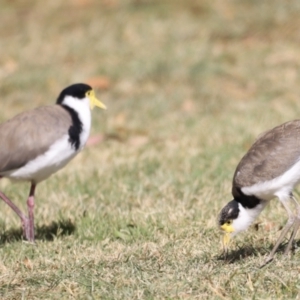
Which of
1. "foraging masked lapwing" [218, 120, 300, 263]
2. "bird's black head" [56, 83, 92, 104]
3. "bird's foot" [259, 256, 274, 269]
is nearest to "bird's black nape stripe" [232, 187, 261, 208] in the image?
"foraging masked lapwing" [218, 120, 300, 263]

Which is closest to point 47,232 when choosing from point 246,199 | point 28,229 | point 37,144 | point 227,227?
point 28,229

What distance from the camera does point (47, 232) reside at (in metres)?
6.76

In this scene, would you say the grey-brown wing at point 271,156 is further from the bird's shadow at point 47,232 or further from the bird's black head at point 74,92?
the bird's black head at point 74,92

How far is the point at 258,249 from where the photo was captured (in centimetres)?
565

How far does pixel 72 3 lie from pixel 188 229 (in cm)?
926

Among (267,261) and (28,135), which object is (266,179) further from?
(28,135)

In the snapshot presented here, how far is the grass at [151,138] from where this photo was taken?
501 centimetres

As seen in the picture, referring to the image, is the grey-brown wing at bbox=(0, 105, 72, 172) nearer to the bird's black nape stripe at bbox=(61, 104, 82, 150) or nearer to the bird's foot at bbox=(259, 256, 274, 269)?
the bird's black nape stripe at bbox=(61, 104, 82, 150)

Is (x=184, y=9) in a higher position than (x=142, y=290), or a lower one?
higher

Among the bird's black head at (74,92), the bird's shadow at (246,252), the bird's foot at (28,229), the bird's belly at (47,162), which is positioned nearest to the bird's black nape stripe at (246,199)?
the bird's shadow at (246,252)

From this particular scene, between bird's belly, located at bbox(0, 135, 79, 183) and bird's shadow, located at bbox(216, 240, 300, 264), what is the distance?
168 centimetres

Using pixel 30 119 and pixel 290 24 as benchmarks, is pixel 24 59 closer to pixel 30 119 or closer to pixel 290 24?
pixel 290 24

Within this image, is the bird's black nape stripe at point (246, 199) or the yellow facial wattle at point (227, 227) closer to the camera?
the bird's black nape stripe at point (246, 199)

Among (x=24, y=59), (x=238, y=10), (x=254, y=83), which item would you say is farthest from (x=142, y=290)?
(x=238, y=10)
